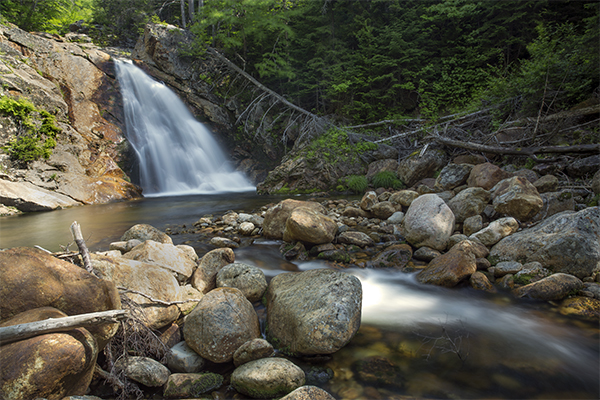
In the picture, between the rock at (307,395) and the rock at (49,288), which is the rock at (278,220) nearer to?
the rock at (49,288)

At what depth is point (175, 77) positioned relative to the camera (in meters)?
17.4

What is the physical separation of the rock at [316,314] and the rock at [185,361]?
74 centimetres

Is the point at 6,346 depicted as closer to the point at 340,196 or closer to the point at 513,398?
the point at 513,398

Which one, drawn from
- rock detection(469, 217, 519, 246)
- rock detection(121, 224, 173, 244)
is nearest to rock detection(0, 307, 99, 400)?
rock detection(121, 224, 173, 244)

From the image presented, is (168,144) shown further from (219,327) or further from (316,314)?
(316,314)

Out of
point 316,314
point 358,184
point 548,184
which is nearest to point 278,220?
point 316,314

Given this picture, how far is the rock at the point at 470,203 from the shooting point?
5734mm

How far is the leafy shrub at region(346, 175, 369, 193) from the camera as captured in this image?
38.6 feet

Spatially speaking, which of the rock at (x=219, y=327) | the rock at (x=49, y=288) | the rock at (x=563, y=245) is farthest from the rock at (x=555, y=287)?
the rock at (x=49, y=288)

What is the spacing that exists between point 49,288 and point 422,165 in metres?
10.8

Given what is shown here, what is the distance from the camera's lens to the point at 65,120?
1262cm

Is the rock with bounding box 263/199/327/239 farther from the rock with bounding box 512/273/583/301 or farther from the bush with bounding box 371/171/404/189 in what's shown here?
the bush with bounding box 371/171/404/189

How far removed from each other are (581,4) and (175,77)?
63.8 feet

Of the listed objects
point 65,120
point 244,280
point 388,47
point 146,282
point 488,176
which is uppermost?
point 388,47
